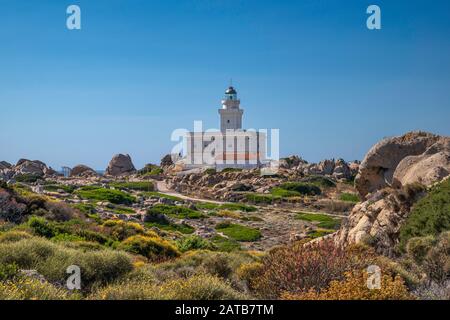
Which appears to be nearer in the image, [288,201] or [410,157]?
[410,157]

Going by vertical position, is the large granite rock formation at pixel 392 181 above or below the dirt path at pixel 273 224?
above

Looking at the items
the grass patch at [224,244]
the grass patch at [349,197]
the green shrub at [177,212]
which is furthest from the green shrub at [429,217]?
the grass patch at [349,197]

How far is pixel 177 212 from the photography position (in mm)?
33375

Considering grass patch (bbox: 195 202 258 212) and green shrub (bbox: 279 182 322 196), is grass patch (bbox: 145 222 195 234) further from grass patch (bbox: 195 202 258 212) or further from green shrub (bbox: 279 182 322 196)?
green shrub (bbox: 279 182 322 196)

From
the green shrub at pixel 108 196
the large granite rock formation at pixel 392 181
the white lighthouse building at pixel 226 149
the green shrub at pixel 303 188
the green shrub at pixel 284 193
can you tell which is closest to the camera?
the large granite rock formation at pixel 392 181

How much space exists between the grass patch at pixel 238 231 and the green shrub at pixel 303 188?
19.0 meters

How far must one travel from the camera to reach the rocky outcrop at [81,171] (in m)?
67.0

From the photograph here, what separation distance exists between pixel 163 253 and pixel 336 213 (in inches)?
876

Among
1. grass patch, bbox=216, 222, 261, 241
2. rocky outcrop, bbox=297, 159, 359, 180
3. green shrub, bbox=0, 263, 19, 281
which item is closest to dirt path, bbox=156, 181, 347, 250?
grass patch, bbox=216, 222, 261, 241

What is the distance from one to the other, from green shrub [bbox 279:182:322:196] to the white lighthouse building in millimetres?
17553

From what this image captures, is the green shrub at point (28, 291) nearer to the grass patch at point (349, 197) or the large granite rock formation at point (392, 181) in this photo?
the large granite rock formation at point (392, 181)
